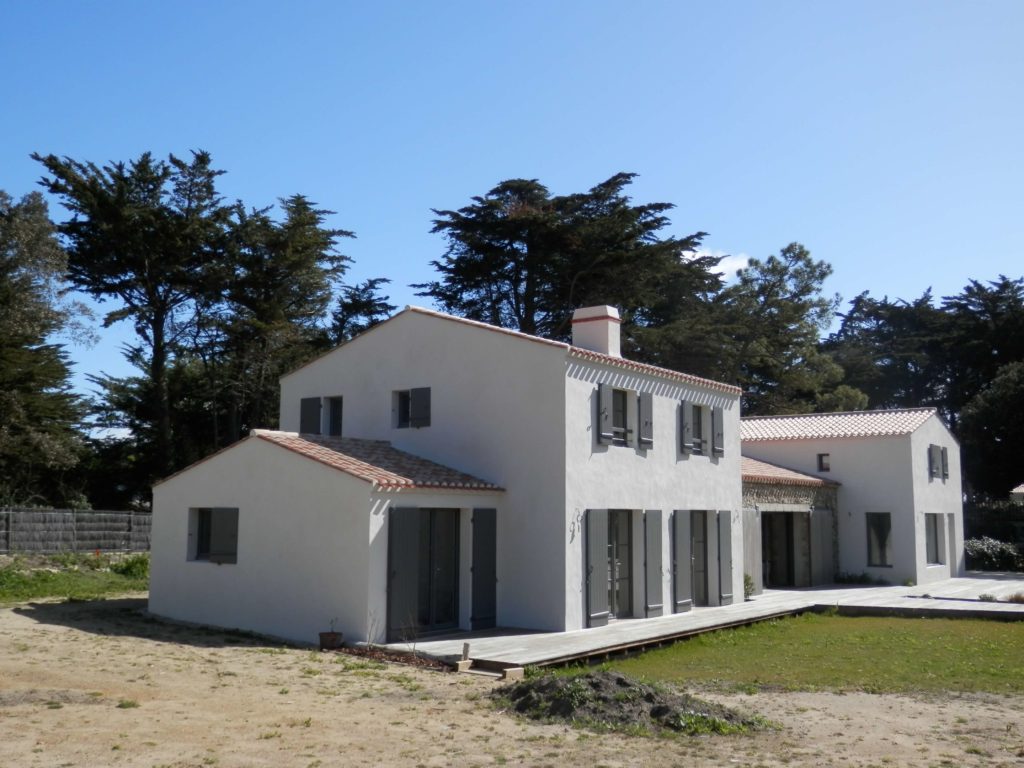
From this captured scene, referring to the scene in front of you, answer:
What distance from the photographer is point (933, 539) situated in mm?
30656

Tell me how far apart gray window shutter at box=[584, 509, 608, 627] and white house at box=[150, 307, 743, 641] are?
36 millimetres

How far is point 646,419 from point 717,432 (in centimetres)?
332

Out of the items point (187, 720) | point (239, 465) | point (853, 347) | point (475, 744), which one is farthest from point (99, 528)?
point (853, 347)

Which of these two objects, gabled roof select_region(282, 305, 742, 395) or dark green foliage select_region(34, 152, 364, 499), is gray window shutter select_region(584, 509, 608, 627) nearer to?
gabled roof select_region(282, 305, 742, 395)

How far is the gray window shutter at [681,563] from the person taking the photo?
65.7 ft

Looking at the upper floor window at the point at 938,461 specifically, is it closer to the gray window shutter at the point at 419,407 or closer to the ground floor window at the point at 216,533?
the gray window shutter at the point at 419,407

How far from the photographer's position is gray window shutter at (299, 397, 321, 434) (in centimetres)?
2061

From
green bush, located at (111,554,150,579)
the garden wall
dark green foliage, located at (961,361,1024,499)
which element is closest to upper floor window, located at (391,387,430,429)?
the garden wall

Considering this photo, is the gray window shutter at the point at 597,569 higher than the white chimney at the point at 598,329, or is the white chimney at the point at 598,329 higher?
the white chimney at the point at 598,329

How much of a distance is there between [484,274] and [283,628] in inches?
891

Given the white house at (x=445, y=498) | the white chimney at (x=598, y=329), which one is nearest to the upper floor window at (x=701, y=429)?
the white house at (x=445, y=498)

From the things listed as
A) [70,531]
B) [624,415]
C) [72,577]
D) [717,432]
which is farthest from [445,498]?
[70,531]

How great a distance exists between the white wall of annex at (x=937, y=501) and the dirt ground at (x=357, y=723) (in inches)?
727

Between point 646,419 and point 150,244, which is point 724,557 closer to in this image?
point 646,419
